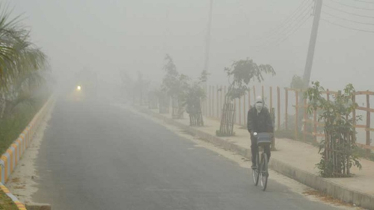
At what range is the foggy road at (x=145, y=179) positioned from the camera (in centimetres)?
1121

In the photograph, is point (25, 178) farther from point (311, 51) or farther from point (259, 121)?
point (311, 51)

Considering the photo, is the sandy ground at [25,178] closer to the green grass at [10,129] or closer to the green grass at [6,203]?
the green grass at [10,129]

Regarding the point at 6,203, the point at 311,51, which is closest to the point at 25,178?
the point at 6,203

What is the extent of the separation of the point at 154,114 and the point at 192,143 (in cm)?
1979

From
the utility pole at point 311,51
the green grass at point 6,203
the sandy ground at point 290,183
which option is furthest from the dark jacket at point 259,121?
the utility pole at point 311,51

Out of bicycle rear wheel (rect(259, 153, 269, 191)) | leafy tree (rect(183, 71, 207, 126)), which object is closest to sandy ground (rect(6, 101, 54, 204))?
bicycle rear wheel (rect(259, 153, 269, 191))

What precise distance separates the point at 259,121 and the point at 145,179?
8.24 feet

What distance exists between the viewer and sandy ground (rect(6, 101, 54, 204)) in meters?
11.7

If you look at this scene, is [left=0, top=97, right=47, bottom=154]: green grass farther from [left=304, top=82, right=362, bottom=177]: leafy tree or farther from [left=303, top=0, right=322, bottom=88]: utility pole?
[left=303, top=0, right=322, bottom=88]: utility pole

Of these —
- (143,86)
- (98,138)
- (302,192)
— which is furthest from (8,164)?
(143,86)

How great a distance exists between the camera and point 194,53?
17550 centimetres

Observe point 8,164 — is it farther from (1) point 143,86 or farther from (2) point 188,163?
(1) point 143,86

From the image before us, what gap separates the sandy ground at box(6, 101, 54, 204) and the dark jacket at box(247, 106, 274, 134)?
427 cm

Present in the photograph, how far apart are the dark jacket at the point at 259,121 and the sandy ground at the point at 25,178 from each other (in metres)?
4.27
